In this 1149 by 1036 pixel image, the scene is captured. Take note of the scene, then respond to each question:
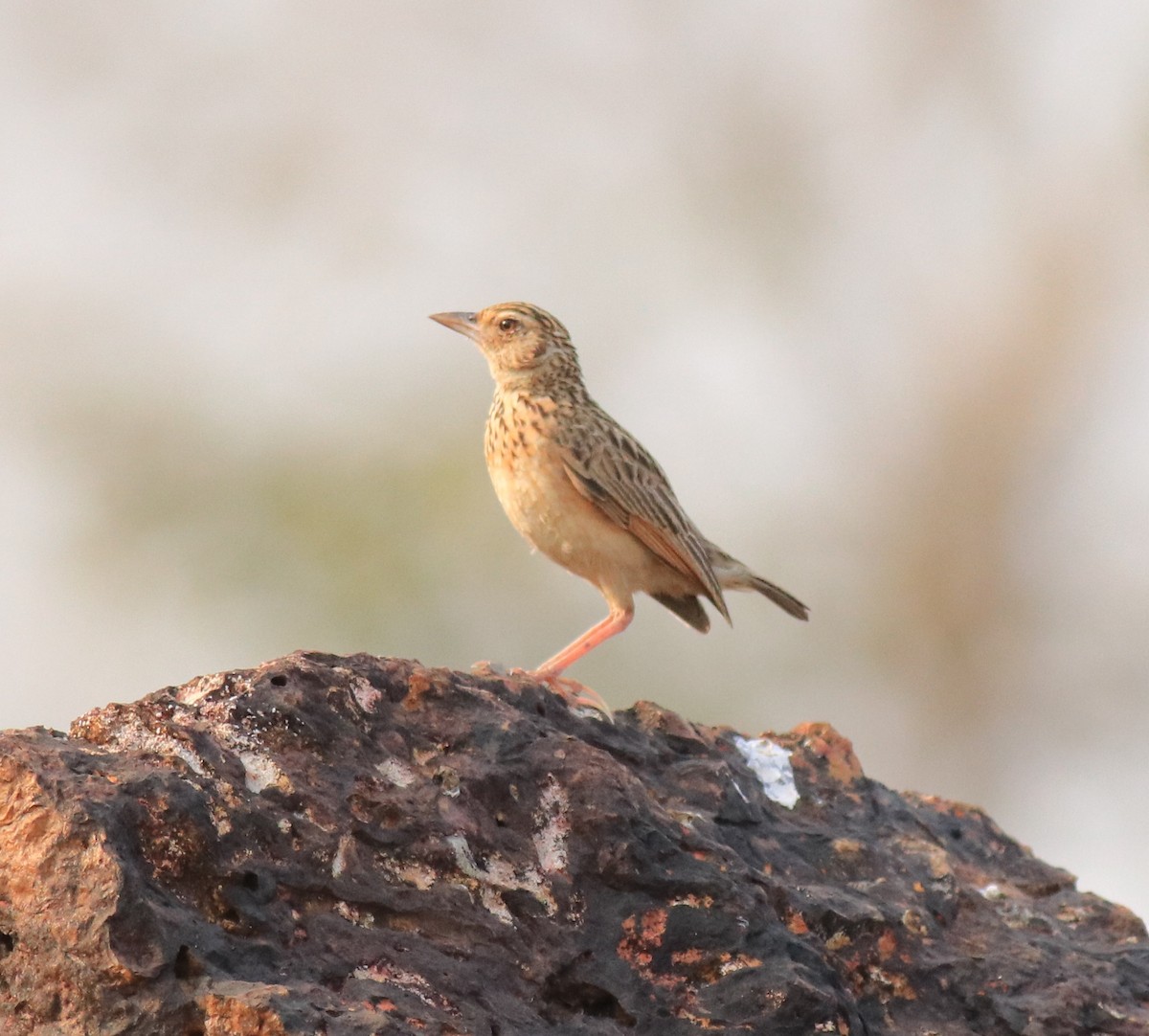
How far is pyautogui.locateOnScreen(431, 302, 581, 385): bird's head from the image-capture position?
27.4 feet

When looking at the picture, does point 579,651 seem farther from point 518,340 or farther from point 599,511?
point 518,340

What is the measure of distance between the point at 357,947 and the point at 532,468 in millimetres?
4224

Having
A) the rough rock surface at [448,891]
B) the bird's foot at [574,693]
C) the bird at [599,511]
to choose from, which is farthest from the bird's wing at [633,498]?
the rough rock surface at [448,891]

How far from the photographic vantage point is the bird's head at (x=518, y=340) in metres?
8.36

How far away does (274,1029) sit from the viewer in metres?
3.02

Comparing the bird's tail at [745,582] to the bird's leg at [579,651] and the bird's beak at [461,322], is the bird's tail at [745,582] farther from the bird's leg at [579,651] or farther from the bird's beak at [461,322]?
the bird's beak at [461,322]

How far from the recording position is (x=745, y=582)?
26.8 ft

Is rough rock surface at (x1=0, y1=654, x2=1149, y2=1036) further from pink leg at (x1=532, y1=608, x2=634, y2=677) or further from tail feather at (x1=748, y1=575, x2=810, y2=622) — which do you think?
tail feather at (x1=748, y1=575, x2=810, y2=622)

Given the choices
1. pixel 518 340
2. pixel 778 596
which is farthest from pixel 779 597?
pixel 518 340

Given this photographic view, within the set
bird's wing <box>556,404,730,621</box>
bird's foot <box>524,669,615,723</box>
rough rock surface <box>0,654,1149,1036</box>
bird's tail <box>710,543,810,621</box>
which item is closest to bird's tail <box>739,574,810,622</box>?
bird's tail <box>710,543,810,621</box>

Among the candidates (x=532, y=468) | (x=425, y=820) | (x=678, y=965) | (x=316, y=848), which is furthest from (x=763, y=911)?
(x=532, y=468)

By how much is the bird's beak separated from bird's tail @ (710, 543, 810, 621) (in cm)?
174

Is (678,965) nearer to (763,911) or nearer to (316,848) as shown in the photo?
(763,911)

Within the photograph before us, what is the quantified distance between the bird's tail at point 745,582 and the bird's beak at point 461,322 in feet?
5.72
